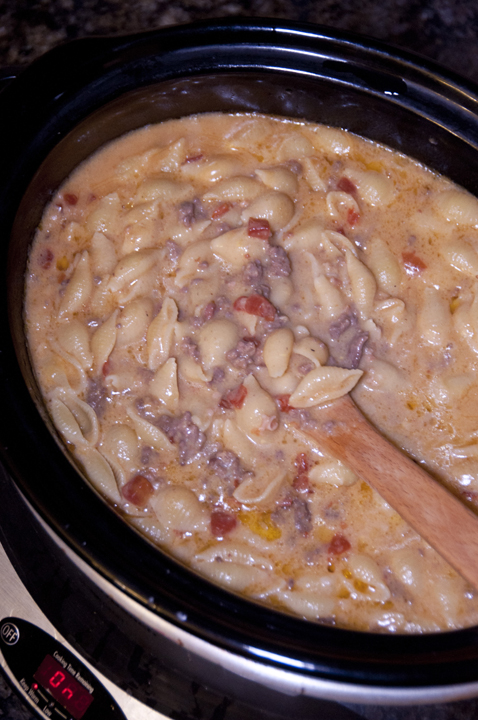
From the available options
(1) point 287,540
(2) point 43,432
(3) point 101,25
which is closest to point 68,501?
(2) point 43,432

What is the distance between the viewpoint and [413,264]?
204 centimetres

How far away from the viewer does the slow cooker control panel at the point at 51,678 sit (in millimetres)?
1487

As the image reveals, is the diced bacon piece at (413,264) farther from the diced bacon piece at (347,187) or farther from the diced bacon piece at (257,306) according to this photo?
the diced bacon piece at (257,306)

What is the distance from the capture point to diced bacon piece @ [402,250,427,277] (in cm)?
203

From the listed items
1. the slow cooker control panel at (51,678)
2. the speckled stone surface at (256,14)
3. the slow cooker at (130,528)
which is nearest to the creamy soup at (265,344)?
the slow cooker at (130,528)

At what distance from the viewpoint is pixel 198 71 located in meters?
1.86

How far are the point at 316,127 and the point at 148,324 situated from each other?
0.96 metres

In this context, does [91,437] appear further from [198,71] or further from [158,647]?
[198,71]

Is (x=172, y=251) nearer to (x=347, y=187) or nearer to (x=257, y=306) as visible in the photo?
(x=257, y=306)

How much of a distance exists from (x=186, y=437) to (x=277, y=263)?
67 cm

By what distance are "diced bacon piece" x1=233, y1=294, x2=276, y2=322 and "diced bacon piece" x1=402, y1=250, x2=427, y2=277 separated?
51 cm

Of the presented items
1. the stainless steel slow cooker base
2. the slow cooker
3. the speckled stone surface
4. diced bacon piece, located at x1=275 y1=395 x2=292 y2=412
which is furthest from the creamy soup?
the speckled stone surface

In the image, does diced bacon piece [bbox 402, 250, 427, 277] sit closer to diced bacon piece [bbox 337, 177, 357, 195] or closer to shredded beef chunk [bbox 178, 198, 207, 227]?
diced bacon piece [bbox 337, 177, 357, 195]

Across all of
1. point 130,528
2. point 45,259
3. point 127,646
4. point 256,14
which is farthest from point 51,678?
point 256,14
